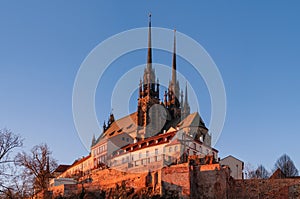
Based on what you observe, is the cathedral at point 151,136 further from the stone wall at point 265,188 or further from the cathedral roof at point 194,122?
the stone wall at point 265,188

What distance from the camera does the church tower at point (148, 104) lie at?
93500 millimetres

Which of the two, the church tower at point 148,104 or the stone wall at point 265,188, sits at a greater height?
the church tower at point 148,104

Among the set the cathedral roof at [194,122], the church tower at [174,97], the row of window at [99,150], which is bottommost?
the row of window at [99,150]

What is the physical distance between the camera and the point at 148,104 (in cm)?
10088

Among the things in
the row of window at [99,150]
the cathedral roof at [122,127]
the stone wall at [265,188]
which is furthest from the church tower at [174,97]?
the stone wall at [265,188]

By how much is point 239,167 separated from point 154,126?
25.6 metres

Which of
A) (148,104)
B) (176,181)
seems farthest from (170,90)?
(176,181)

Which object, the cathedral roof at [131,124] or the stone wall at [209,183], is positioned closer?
the stone wall at [209,183]

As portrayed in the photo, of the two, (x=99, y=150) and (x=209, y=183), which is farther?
(x=99, y=150)

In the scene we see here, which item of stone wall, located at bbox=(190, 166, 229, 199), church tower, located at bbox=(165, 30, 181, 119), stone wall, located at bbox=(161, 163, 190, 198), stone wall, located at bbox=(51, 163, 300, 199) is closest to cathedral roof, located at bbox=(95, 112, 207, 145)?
church tower, located at bbox=(165, 30, 181, 119)

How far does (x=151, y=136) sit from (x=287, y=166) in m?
27.5

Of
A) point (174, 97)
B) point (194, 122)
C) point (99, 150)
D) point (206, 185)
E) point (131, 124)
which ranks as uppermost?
point (174, 97)

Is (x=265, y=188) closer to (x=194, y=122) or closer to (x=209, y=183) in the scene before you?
(x=209, y=183)

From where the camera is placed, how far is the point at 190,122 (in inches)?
3248
